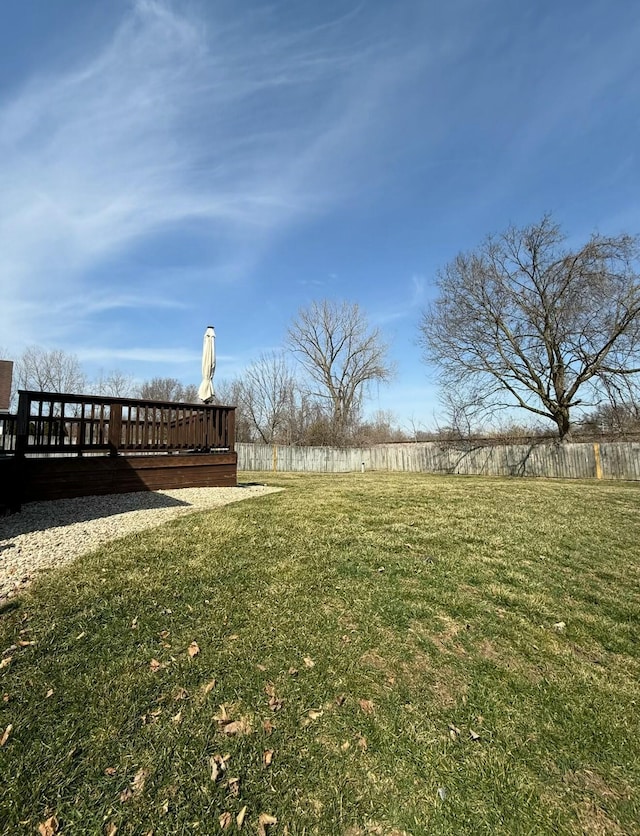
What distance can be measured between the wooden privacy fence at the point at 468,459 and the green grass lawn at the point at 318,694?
13603 mm

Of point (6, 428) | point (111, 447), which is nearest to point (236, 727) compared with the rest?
point (111, 447)

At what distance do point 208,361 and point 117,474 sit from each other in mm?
3148

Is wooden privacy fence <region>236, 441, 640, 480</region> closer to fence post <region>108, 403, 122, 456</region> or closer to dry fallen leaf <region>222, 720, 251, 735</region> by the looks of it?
fence post <region>108, 403, 122, 456</region>

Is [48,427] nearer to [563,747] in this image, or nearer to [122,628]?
[122,628]

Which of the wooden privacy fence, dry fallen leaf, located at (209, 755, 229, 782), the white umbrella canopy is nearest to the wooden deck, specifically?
the white umbrella canopy

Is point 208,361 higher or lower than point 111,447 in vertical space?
higher

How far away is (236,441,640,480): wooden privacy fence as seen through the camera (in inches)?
586

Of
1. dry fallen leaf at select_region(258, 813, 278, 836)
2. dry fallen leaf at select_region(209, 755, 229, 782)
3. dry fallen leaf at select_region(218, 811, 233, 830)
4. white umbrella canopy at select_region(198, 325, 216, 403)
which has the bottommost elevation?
dry fallen leaf at select_region(258, 813, 278, 836)

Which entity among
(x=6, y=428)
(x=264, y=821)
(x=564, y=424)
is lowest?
(x=264, y=821)

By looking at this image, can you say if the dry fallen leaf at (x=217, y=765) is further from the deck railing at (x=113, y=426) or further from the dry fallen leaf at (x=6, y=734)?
the deck railing at (x=113, y=426)

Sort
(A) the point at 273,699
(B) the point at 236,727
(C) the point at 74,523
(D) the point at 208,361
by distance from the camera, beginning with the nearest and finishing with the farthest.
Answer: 1. (B) the point at 236,727
2. (A) the point at 273,699
3. (C) the point at 74,523
4. (D) the point at 208,361

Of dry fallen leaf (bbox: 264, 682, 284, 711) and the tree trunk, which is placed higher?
the tree trunk

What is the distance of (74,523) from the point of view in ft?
15.2

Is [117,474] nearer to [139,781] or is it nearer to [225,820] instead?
[139,781]
